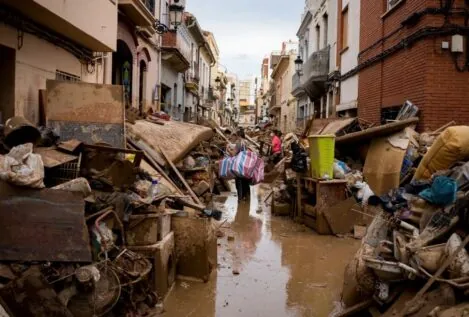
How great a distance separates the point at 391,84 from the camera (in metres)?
10.8

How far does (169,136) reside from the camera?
998 centimetres

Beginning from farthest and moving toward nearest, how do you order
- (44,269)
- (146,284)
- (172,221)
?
(172,221)
(146,284)
(44,269)

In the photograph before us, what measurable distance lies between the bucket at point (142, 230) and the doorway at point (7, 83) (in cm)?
302

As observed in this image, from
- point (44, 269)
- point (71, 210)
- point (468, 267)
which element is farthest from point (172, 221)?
point (468, 267)

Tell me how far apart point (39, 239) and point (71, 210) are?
37 cm

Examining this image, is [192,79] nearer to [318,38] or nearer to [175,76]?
[175,76]

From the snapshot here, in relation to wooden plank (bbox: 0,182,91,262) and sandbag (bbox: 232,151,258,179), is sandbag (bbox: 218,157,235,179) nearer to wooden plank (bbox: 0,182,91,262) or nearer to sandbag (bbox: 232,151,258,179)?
sandbag (bbox: 232,151,258,179)

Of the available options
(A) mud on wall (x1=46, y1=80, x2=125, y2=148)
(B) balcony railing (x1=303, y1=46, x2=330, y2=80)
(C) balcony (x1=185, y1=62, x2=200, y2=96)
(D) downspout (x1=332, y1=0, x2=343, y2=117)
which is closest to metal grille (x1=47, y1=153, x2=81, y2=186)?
(A) mud on wall (x1=46, y1=80, x2=125, y2=148)

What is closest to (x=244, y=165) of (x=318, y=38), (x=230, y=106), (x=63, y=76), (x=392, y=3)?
(x=63, y=76)

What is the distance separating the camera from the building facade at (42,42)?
663cm

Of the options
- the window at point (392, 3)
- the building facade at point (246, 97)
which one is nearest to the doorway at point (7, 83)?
the window at point (392, 3)

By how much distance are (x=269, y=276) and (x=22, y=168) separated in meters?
3.31

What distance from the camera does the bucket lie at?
5.09 metres

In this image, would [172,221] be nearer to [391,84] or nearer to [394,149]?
[394,149]
